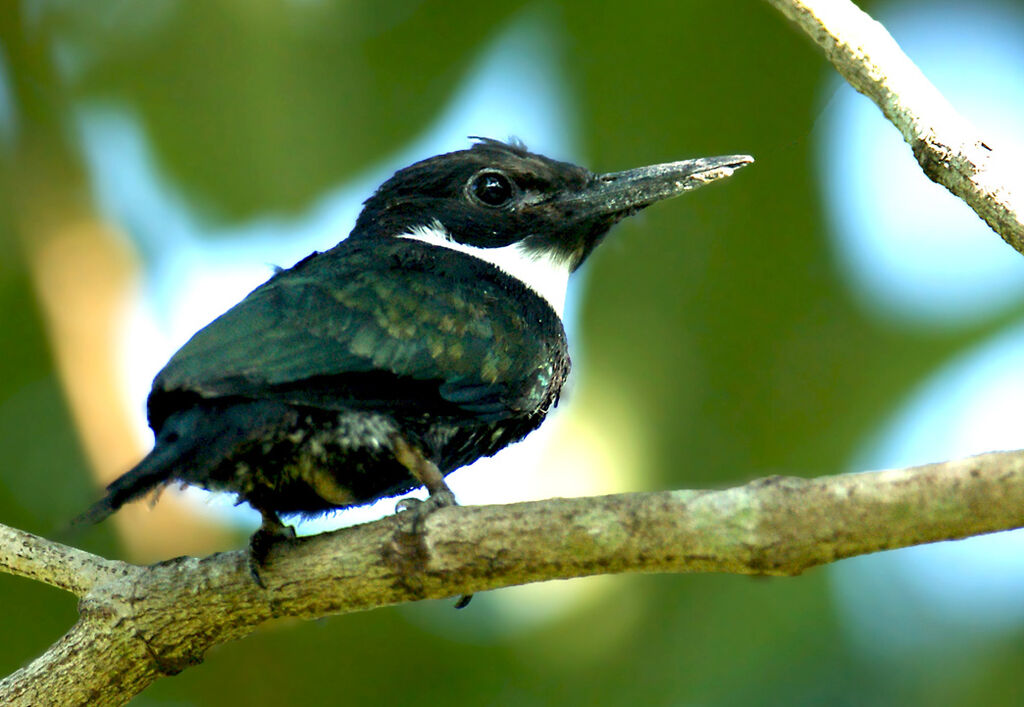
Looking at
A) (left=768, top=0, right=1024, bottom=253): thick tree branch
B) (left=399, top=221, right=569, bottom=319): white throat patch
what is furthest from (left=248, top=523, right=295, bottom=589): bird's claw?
(left=768, top=0, right=1024, bottom=253): thick tree branch

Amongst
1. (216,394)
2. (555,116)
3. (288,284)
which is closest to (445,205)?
(288,284)

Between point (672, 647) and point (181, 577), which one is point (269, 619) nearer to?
point (181, 577)

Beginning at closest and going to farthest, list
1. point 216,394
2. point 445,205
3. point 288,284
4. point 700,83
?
point 216,394
point 288,284
point 445,205
point 700,83

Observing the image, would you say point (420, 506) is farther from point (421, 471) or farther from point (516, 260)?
point (516, 260)

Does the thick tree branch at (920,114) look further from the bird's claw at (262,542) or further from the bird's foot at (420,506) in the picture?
the bird's claw at (262,542)

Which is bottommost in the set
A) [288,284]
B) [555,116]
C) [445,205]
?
[288,284]

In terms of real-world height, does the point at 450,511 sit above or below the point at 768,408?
below

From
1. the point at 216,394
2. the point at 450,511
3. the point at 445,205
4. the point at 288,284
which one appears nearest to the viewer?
the point at 450,511
